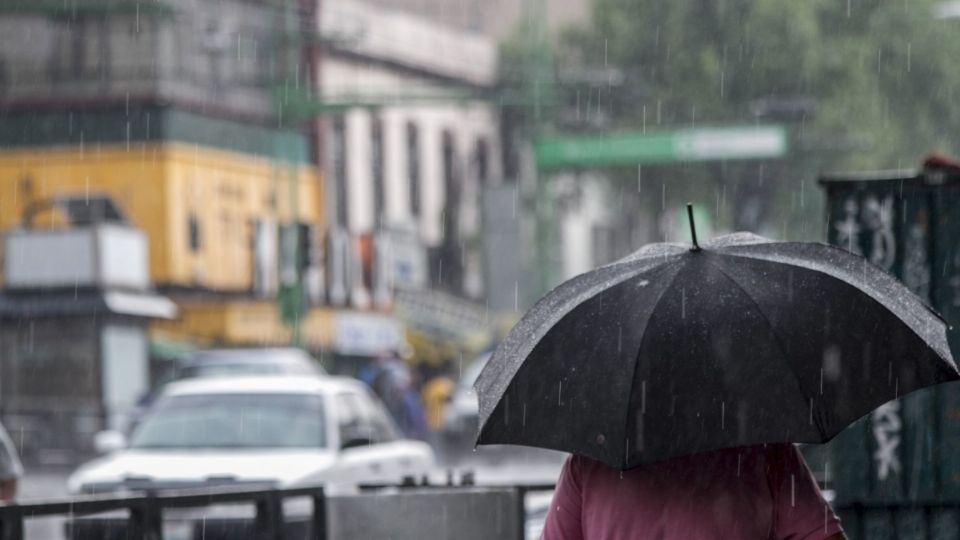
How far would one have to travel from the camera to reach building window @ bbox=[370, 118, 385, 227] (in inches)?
2202

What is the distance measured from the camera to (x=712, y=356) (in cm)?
436

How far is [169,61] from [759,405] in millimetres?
43609

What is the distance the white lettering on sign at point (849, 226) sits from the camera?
7266 millimetres

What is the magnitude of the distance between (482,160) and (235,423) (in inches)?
1906

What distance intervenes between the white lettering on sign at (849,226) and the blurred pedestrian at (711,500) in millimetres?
3053

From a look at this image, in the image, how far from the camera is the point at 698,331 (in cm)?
438

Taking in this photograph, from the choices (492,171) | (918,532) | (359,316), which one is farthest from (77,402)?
(918,532)

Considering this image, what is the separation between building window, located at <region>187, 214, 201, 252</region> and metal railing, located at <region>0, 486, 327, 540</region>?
128 ft

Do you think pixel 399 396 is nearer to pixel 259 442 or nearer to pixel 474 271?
pixel 259 442

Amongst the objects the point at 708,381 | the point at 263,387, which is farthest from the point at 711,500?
the point at 263,387

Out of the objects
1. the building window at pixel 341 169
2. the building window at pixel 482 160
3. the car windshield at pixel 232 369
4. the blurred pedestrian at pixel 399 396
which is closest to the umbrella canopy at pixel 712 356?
the blurred pedestrian at pixel 399 396

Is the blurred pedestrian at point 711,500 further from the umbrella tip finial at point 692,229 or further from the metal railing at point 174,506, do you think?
the metal railing at point 174,506

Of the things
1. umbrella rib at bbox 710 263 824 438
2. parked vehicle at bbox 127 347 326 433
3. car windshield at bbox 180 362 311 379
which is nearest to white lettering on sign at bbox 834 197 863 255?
umbrella rib at bbox 710 263 824 438

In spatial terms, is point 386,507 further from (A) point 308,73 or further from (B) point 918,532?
(A) point 308,73
